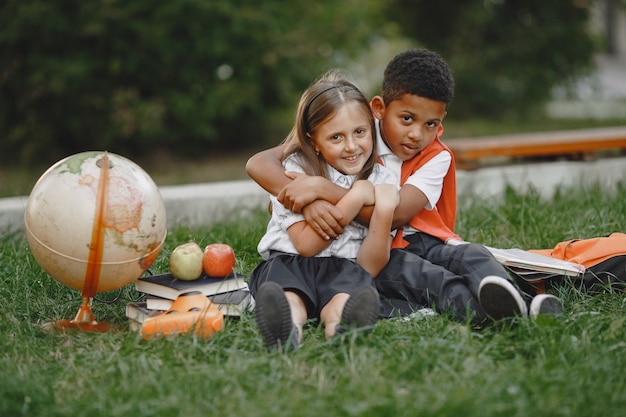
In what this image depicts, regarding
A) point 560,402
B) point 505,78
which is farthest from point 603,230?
point 505,78

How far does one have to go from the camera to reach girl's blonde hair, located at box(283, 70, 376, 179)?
135 inches

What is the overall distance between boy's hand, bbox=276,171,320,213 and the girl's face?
0.17 m

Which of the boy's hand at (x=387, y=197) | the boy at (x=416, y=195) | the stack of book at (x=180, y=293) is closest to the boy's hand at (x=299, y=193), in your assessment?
the boy at (x=416, y=195)

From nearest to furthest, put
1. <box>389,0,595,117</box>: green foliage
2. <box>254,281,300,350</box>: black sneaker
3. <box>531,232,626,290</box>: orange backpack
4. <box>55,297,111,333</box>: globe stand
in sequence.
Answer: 1. <box>254,281,300,350</box>: black sneaker
2. <box>55,297,111,333</box>: globe stand
3. <box>531,232,626,290</box>: orange backpack
4. <box>389,0,595,117</box>: green foliage

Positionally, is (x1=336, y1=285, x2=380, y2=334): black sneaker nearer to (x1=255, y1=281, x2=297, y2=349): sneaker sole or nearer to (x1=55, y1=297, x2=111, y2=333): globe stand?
(x1=255, y1=281, x2=297, y2=349): sneaker sole

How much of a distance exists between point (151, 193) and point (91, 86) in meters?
5.83

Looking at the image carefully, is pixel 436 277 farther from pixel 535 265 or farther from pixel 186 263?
pixel 186 263

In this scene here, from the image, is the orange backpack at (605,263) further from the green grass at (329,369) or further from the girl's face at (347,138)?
the girl's face at (347,138)

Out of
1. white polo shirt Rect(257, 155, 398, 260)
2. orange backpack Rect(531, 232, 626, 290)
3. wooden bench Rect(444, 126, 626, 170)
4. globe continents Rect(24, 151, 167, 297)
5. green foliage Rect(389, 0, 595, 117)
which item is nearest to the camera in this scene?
globe continents Rect(24, 151, 167, 297)

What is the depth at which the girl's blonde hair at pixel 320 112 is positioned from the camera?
3439 millimetres

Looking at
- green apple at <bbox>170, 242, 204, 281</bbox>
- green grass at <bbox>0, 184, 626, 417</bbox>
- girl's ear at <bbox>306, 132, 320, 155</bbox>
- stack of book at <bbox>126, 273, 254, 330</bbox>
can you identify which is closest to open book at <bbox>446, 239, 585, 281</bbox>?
green grass at <bbox>0, 184, 626, 417</bbox>

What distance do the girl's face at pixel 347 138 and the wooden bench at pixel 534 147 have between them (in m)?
3.17

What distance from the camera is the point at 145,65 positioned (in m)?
8.57

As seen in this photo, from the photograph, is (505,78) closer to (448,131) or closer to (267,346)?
(448,131)
